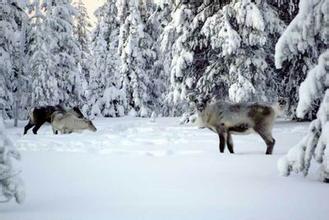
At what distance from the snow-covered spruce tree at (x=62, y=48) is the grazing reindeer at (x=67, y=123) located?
774 centimetres

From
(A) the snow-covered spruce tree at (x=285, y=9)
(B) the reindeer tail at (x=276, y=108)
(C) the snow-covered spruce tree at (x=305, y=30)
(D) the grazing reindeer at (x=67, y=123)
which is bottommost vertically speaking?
(D) the grazing reindeer at (x=67, y=123)

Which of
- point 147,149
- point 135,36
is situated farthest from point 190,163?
point 135,36

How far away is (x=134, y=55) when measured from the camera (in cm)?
3688

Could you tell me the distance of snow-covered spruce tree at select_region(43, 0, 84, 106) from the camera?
2802cm

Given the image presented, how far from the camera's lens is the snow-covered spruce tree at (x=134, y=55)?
36.8 m

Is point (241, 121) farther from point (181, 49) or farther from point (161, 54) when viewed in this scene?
point (161, 54)

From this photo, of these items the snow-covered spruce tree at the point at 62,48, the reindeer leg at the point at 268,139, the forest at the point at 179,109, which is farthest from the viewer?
the snow-covered spruce tree at the point at 62,48

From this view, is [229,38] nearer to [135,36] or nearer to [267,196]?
[267,196]

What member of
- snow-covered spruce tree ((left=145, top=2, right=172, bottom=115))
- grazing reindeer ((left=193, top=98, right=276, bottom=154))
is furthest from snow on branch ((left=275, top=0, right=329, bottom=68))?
snow-covered spruce tree ((left=145, top=2, right=172, bottom=115))

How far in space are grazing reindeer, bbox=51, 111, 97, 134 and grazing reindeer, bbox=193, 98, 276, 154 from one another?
30.7 feet

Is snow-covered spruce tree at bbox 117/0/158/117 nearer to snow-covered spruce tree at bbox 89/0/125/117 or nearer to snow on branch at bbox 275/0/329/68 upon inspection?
snow-covered spruce tree at bbox 89/0/125/117

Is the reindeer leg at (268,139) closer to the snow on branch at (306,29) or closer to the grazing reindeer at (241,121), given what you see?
the grazing reindeer at (241,121)

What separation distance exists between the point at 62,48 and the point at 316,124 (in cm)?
2424

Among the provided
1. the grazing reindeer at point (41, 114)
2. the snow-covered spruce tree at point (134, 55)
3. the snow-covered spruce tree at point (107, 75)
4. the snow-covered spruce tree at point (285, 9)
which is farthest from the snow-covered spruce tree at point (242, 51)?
the snow-covered spruce tree at point (107, 75)
